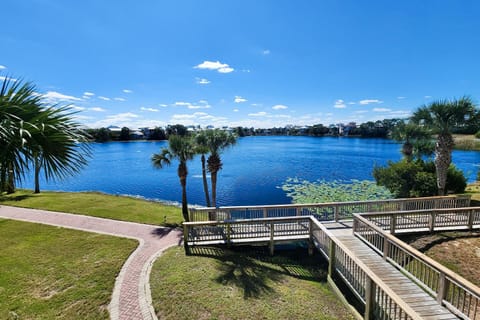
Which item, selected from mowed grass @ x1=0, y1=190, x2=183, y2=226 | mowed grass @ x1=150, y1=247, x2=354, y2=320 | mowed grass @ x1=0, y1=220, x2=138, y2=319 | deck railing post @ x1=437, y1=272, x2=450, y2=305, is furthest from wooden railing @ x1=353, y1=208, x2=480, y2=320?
mowed grass @ x1=0, y1=190, x2=183, y2=226

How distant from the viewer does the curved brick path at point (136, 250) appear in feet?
17.7

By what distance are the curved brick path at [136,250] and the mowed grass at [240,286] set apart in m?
0.30

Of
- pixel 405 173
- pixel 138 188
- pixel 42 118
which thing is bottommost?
pixel 138 188

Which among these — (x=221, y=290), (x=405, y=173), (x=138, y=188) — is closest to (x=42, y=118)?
(x=221, y=290)

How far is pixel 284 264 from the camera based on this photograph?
824cm

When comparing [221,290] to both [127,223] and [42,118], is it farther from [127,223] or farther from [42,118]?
[127,223]

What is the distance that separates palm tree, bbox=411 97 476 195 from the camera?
1165 cm

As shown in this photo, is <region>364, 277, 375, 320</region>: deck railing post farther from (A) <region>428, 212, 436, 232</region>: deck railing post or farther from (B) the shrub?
(B) the shrub

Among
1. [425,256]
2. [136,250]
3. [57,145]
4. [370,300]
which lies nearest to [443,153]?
→ [425,256]

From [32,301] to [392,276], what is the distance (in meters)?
8.84

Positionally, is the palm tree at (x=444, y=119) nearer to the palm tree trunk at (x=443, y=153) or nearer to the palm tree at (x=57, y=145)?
the palm tree trunk at (x=443, y=153)

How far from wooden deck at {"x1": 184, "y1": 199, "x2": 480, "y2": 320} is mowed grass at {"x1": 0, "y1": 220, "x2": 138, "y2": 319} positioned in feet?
9.34

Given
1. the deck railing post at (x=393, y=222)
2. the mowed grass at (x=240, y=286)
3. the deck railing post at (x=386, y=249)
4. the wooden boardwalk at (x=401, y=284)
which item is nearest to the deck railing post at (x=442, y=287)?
the wooden boardwalk at (x=401, y=284)

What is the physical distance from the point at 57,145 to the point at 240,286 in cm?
549
